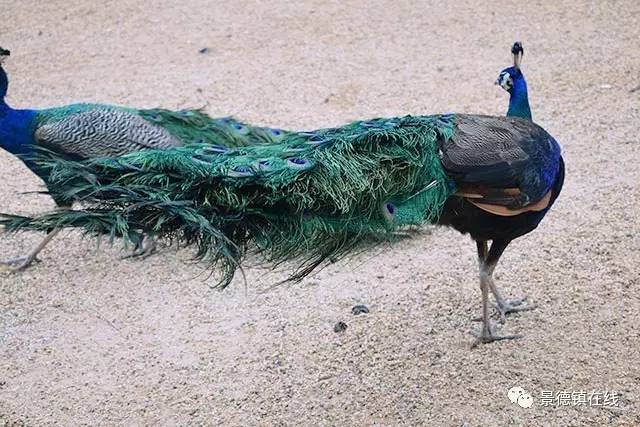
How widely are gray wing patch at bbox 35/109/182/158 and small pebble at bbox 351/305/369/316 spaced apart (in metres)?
1.48

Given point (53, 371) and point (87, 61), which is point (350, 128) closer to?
point (53, 371)

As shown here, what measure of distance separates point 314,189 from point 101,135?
A: 7.58 ft

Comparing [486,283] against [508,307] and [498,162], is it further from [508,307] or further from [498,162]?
[498,162]

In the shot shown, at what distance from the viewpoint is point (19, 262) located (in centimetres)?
518

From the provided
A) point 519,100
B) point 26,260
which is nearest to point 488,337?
point 519,100

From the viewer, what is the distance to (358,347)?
4078 millimetres

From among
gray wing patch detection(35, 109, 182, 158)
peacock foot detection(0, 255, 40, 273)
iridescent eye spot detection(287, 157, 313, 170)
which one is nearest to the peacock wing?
iridescent eye spot detection(287, 157, 313, 170)

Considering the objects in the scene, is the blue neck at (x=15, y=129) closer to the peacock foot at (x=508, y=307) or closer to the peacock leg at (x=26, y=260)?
the peacock leg at (x=26, y=260)

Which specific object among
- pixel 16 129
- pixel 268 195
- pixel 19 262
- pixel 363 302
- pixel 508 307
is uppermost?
pixel 268 195

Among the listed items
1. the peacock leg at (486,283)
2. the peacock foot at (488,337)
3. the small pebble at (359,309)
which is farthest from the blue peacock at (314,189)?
the small pebble at (359,309)

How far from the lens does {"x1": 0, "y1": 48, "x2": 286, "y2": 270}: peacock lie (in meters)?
4.96

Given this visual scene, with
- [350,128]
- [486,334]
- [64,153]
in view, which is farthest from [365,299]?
[64,153]

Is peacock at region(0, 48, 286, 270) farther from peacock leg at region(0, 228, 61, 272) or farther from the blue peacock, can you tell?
the blue peacock

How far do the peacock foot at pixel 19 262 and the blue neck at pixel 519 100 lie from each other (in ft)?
9.82
